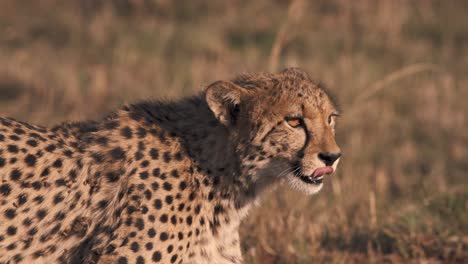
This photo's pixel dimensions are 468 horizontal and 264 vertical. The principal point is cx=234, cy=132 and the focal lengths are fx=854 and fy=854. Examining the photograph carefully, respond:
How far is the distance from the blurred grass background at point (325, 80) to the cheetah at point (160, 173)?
49cm

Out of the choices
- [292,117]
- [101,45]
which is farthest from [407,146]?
[292,117]

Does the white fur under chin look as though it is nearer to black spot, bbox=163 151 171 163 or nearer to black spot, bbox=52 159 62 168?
black spot, bbox=163 151 171 163

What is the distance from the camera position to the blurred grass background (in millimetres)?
4879

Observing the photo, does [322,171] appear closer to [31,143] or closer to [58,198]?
[58,198]

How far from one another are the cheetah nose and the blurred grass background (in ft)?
2.81

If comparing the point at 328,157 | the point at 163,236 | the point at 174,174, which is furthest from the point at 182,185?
the point at 328,157

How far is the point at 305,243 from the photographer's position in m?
4.71

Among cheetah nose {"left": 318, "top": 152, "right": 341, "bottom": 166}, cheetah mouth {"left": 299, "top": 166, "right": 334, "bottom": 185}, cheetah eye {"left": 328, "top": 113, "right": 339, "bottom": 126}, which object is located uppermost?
cheetah eye {"left": 328, "top": 113, "right": 339, "bottom": 126}

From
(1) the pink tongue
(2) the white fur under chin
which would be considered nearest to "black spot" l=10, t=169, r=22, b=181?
(2) the white fur under chin

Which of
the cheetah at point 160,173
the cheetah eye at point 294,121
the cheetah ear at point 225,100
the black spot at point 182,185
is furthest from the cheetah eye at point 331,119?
the black spot at point 182,185

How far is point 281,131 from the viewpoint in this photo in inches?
147

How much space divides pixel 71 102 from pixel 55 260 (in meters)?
4.00

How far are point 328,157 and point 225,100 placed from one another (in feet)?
1.74

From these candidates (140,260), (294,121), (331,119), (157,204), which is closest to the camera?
(140,260)
